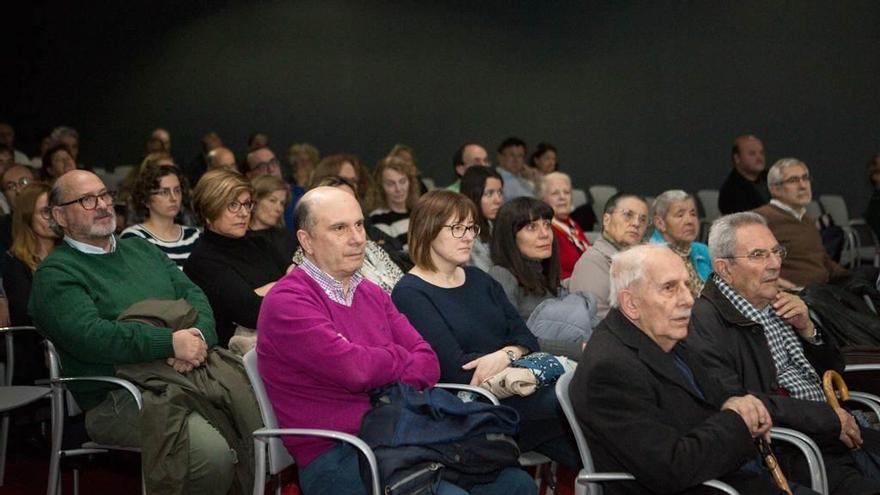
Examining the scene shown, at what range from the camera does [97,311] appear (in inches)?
129

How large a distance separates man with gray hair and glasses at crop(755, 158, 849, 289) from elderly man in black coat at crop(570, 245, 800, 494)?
8.65ft

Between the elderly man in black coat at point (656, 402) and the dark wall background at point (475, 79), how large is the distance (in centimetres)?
762

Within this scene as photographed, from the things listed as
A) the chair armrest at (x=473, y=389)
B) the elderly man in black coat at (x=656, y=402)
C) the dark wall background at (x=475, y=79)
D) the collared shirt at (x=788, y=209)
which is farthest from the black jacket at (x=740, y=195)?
the elderly man in black coat at (x=656, y=402)

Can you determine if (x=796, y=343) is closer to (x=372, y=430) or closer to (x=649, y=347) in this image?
(x=649, y=347)

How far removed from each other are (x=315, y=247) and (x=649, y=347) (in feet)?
3.27

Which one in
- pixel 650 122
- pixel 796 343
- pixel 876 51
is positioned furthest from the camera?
pixel 650 122

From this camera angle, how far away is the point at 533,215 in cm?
416

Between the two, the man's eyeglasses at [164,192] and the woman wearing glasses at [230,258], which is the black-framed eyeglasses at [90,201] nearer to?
the woman wearing glasses at [230,258]

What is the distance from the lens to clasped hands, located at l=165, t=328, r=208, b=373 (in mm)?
3244

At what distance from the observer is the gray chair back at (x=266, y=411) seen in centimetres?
277

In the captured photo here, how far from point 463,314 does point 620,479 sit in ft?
3.53

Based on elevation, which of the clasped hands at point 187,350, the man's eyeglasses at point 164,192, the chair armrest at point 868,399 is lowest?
the chair armrest at point 868,399

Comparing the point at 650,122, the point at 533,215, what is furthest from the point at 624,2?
the point at 533,215

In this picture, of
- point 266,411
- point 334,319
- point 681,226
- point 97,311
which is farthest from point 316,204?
point 681,226
